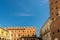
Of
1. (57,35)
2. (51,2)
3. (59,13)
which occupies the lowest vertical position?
(57,35)

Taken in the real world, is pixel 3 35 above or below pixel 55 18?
below

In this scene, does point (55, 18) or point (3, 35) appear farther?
point (3, 35)

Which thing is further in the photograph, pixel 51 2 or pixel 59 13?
pixel 51 2

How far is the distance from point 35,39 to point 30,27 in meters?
30.8

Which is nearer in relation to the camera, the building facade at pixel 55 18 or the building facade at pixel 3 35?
the building facade at pixel 55 18

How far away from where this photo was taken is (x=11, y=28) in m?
124

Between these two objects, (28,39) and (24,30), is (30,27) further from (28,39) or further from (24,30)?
(28,39)

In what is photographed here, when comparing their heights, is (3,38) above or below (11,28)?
below

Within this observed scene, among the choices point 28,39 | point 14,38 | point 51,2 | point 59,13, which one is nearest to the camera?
point 59,13

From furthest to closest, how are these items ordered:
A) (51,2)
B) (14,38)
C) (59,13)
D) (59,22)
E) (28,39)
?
(14,38)
(28,39)
(51,2)
(59,13)
(59,22)

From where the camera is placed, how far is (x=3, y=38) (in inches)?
3221

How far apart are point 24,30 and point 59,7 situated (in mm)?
53628

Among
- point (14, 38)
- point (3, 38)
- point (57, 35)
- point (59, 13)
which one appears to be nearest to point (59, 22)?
point (57, 35)

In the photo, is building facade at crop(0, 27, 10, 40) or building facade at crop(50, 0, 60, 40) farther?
building facade at crop(0, 27, 10, 40)
